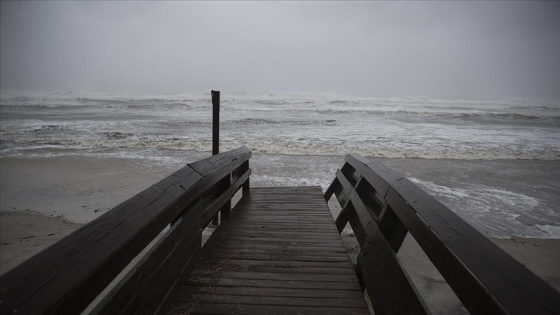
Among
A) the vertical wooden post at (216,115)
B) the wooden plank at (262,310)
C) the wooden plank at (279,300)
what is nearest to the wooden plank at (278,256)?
the wooden plank at (279,300)

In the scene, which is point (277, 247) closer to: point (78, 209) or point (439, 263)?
point (439, 263)

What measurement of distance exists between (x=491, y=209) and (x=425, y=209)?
6634mm

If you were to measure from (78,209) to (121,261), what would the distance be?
6.33 meters

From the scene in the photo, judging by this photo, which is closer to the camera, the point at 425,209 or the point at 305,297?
the point at 425,209

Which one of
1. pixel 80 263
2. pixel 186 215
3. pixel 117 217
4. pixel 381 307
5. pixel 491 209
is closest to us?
pixel 80 263

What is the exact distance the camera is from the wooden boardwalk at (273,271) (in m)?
2.32

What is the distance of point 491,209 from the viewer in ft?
22.8

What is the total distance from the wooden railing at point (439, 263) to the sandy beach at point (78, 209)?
2.03 meters

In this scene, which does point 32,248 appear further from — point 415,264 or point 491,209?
point 491,209

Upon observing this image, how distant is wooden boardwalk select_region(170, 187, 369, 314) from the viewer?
91.5 inches

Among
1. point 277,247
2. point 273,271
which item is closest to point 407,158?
point 277,247

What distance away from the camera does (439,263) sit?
1549 millimetres

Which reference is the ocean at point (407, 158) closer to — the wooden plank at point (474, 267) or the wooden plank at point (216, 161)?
the wooden plank at point (216, 161)

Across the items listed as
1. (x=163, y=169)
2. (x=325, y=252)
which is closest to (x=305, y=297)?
(x=325, y=252)
